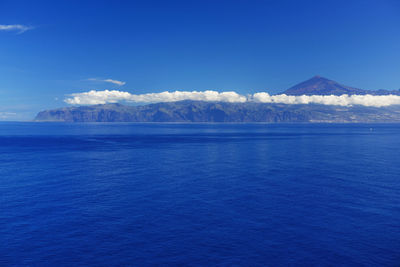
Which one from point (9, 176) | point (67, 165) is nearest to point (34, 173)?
point (9, 176)

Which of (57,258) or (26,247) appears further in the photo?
(26,247)

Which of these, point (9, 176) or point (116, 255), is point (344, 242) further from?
point (9, 176)

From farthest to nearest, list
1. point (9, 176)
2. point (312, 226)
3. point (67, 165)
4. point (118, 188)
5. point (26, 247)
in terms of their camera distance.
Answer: point (67, 165) < point (9, 176) < point (118, 188) < point (312, 226) < point (26, 247)

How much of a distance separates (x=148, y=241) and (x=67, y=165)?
7843cm

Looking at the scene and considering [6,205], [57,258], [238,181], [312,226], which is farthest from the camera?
[238,181]

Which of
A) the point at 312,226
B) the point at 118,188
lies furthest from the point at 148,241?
the point at 118,188

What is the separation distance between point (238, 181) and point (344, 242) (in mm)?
39649

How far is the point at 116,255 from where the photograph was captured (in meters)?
37.4

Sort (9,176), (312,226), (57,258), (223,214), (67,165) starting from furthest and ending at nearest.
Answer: (67,165), (9,176), (223,214), (312,226), (57,258)

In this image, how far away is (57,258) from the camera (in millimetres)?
36594

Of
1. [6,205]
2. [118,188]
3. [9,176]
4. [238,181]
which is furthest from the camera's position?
[9,176]

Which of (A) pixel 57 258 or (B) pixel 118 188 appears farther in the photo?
(B) pixel 118 188

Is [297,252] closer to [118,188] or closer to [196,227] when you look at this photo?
[196,227]

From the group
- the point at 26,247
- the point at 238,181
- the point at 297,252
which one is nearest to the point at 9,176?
the point at 26,247
